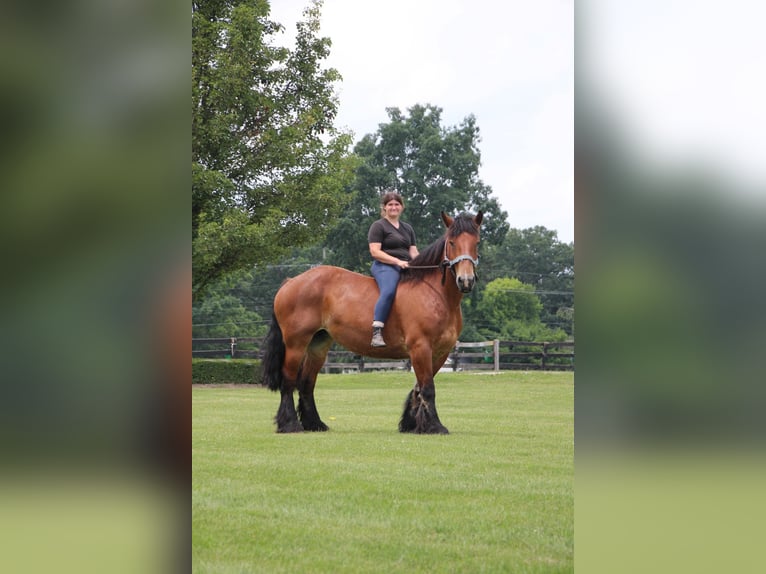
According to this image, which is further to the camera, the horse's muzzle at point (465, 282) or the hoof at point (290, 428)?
the hoof at point (290, 428)

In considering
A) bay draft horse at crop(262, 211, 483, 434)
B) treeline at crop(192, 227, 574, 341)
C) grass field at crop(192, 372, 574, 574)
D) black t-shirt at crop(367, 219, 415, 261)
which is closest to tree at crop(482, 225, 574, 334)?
treeline at crop(192, 227, 574, 341)

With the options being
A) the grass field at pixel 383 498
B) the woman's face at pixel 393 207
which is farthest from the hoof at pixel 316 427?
the woman's face at pixel 393 207

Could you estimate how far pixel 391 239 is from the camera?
317 inches

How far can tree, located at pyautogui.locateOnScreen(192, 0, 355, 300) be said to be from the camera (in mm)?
17078

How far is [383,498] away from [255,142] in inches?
622

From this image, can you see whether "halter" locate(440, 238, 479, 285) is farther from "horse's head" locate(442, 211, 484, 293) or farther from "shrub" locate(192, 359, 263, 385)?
"shrub" locate(192, 359, 263, 385)

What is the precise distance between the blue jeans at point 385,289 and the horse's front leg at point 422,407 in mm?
509

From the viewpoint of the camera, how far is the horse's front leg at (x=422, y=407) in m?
7.39

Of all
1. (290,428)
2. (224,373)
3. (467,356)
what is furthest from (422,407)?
(467,356)

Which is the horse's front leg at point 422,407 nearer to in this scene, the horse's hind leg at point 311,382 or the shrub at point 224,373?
the horse's hind leg at point 311,382

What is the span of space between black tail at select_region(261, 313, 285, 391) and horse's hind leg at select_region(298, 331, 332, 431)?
0.77 ft
